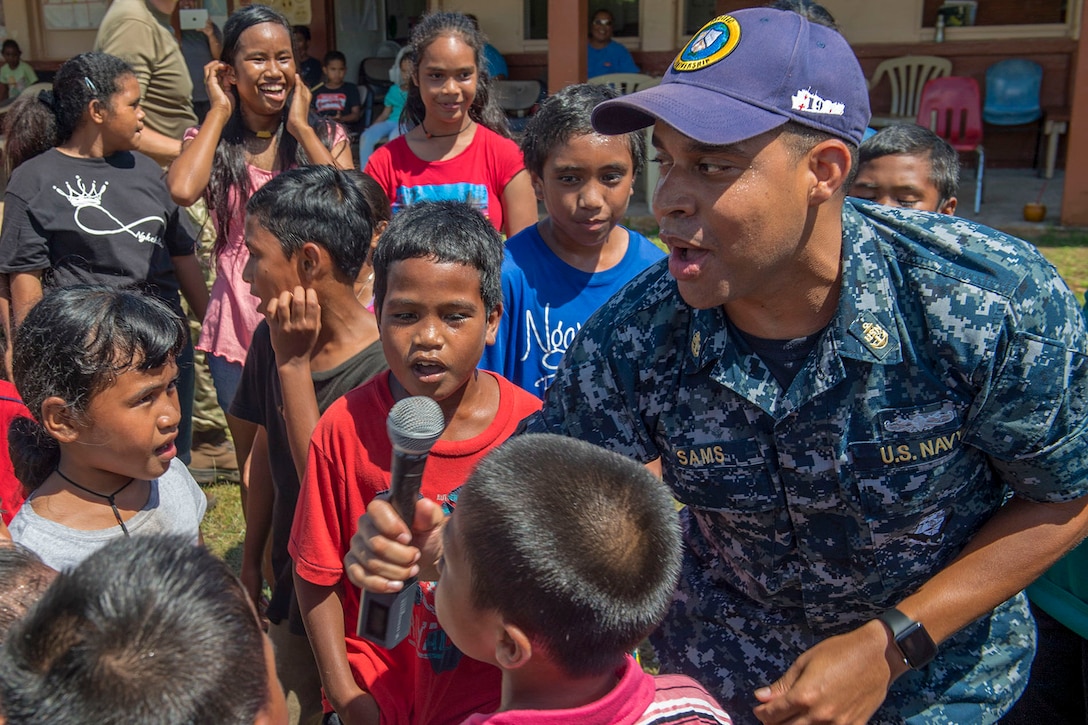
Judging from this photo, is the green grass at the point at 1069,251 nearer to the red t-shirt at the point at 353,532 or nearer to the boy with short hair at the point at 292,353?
the boy with short hair at the point at 292,353

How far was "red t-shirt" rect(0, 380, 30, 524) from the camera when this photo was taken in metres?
2.60

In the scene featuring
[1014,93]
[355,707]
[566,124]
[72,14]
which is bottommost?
[355,707]

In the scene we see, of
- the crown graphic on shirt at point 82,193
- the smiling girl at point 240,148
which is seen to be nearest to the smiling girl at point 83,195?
the crown graphic on shirt at point 82,193

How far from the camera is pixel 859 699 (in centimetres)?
188

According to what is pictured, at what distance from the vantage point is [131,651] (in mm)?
1238

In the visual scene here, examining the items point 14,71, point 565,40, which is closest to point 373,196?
point 565,40

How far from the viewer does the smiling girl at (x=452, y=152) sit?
422 centimetres

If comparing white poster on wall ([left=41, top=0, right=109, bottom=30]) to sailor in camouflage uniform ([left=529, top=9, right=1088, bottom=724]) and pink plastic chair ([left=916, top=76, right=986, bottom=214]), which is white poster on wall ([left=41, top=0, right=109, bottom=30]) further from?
sailor in camouflage uniform ([left=529, top=9, right=1088, bottom=724])

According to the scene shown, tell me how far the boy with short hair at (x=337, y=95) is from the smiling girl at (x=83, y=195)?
27.6 ft

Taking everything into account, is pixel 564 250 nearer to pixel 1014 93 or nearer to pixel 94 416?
pixel 94 416

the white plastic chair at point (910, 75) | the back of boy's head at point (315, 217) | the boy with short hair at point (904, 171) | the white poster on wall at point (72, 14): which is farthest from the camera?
the white poster on wall at point (72, 14)

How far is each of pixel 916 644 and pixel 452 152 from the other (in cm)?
302

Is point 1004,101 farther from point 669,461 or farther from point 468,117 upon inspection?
point 669,461

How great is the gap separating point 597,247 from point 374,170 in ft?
4.84
